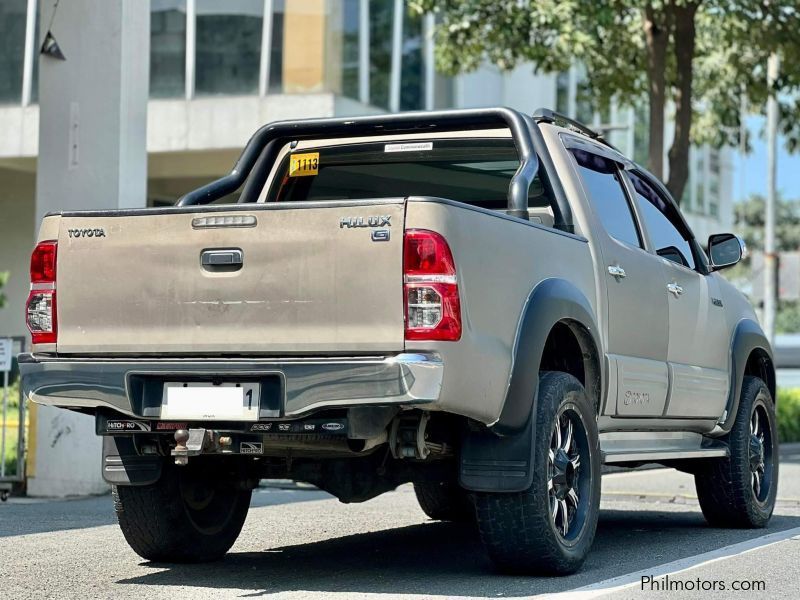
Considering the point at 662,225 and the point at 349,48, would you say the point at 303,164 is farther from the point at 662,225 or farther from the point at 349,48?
the point at 349,48

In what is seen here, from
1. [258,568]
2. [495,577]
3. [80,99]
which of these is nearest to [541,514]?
[495,577]

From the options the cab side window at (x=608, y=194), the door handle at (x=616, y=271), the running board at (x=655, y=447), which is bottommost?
the running board at (x=655, y=447)

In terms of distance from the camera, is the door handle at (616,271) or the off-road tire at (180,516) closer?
the off-road tire at (180,516)

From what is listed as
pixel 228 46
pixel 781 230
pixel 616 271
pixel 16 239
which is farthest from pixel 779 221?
pixel 616 271

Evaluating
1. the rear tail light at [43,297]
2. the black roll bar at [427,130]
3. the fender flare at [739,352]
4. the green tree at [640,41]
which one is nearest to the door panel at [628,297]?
the black roll bar at [427,130]

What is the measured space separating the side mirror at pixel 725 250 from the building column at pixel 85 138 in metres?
4.28

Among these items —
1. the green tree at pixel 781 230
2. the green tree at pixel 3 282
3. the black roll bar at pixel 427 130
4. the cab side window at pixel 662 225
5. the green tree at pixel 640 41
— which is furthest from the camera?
the green tree at pixel 781 230

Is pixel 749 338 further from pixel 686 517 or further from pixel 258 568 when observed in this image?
pixel 258 568

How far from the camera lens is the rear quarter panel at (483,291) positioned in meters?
5.61

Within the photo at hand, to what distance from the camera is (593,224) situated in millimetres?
7199

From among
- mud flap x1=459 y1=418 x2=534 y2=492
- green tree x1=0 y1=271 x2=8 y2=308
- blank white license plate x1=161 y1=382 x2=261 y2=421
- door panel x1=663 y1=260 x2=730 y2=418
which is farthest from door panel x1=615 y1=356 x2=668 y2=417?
green tree x1=0 y1=271 x2=8 y2=308

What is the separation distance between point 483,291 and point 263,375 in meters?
0.92

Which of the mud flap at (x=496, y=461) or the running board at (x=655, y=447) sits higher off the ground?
the mud flap at (x=496, y=461)

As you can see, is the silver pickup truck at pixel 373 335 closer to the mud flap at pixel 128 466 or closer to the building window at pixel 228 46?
the mud flap at pixel 128 466
